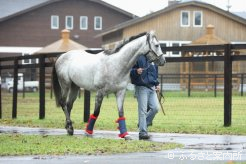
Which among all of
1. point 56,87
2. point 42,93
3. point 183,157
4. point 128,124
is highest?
point 56,87

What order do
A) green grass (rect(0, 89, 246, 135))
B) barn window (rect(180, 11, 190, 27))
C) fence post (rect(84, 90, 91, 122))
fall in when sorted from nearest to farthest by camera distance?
green grass (rect(0, 89, 246, 135)), fence post (rect(84, 90, 91, 122)), barn window (rect(180, 11, 190, 27))

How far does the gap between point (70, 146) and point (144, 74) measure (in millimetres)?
2459

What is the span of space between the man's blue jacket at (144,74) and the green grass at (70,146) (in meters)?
1.26

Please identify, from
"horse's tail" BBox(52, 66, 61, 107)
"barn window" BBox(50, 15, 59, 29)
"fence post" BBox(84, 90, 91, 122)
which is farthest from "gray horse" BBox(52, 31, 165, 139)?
"barn window" BBox(50, 15, 59, 29)

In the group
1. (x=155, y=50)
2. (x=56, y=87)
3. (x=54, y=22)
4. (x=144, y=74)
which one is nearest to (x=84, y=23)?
(x=54, y=22)

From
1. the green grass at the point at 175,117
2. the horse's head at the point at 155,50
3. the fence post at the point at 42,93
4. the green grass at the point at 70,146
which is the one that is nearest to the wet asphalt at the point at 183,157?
the green grass at the point at 70,146

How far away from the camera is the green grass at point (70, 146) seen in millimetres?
11992

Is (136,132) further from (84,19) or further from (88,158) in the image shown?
(84,19)

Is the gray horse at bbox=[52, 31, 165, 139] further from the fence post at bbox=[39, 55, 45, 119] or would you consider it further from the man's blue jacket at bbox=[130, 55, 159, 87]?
the fence post at bbox=[39, 55, 45, 119]

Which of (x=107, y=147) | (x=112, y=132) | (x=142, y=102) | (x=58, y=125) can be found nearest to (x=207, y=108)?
(x=58, y=125)

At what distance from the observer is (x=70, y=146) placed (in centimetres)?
1270

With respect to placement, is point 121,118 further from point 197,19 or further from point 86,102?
point 197,19

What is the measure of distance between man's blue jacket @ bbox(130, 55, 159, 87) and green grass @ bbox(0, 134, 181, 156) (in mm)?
1261

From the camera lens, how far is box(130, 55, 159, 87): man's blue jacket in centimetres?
1433
